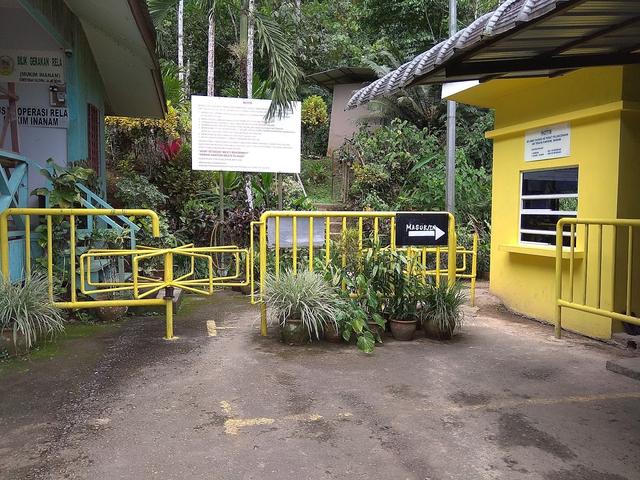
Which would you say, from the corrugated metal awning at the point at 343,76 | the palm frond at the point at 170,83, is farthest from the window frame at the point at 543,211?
the corrugated metal awning at the point at 343,76

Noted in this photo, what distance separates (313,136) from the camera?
67.8 feet

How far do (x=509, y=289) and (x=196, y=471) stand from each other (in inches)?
222

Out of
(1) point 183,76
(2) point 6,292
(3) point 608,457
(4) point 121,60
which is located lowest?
(3) point 608,457

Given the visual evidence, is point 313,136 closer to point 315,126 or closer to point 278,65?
point 315,126

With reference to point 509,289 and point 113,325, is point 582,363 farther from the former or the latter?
point 113,325

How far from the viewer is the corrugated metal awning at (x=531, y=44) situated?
312cm

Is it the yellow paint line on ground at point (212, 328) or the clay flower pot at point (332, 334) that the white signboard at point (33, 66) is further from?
the clay flower pot at point (332, 334)

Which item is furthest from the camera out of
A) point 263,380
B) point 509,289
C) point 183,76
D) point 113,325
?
point 183,76

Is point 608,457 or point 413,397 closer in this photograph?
point 608,457

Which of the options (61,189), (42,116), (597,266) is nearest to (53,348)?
(61,189)

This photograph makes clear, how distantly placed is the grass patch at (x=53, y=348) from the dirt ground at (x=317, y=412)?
0.33 feet

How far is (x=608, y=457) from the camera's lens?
9.82ft

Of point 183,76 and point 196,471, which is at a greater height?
point 183,76

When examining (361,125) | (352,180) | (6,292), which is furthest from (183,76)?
(6,292)
